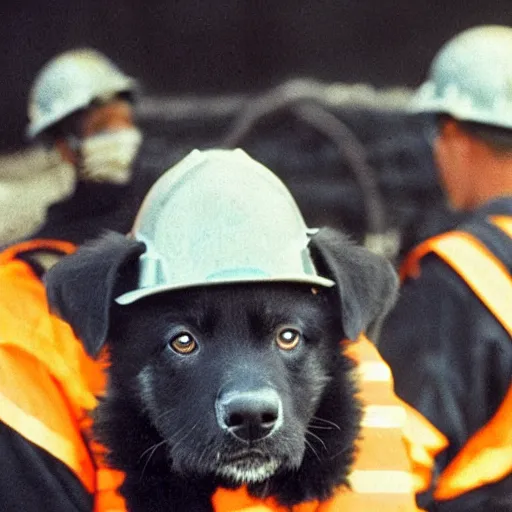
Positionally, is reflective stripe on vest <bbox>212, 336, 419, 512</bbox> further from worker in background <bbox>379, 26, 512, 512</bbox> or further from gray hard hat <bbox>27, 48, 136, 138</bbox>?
gray hard hat <bbox>27, 48, 136, 138</bbox>

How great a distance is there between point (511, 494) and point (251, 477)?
0.85 meters

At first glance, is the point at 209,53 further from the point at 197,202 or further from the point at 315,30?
the point at 197,202

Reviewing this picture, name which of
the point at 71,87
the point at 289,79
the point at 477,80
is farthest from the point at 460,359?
the point at 289,79

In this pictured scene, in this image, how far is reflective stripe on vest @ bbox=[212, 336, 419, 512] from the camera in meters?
2.56

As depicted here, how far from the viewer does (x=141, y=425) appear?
8.43ft

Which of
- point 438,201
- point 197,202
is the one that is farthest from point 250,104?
point 197,202

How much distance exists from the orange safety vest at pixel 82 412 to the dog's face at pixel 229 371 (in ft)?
0.54

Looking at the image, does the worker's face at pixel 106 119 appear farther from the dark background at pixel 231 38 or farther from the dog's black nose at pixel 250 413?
the dog's black nose at pixel 250 413

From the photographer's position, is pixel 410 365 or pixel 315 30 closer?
pixel 410 365

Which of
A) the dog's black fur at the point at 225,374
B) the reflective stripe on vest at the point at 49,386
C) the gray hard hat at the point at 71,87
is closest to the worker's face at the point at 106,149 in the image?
the gray hard hat at the point at 71,87

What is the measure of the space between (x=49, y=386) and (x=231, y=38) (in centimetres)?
400

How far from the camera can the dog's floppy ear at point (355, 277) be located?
2475mm

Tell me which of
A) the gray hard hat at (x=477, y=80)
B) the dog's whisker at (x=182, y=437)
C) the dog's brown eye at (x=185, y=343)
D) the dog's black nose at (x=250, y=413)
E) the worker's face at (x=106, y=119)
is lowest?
the worker's face at (x=106, y=119)

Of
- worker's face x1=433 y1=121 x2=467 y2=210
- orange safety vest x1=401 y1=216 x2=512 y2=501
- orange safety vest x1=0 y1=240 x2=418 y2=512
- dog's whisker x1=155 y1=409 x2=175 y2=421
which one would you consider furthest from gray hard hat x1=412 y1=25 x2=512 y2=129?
dog's whisker x1=155 y1=409 x2=175 y2=421
